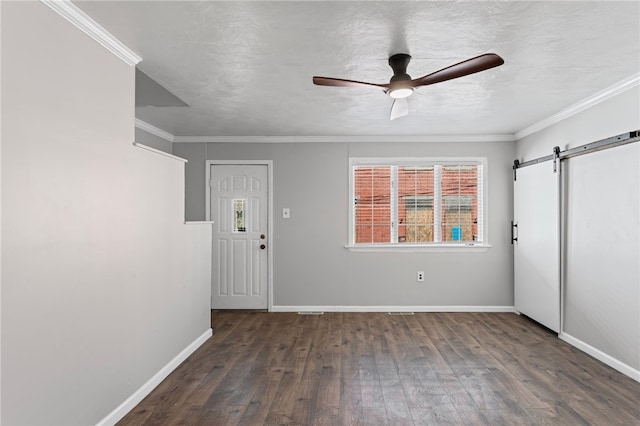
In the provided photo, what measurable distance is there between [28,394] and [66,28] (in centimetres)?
176

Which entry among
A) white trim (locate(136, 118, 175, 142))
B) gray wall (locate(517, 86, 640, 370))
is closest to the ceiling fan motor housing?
gray wall (locate(517, 86, 640, 370))

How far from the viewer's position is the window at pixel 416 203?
16.1 ft

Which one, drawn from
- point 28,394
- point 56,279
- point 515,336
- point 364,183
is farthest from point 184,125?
point 515,336

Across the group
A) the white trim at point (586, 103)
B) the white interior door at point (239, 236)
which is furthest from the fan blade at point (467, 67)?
the white interior door at point (239, 236)

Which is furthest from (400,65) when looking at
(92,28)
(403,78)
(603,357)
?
(603,357)

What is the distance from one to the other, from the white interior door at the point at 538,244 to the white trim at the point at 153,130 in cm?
449

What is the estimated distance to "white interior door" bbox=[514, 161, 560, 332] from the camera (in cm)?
380

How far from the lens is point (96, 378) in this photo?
2.06 meters

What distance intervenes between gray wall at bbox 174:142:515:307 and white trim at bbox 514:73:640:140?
0.61 metres

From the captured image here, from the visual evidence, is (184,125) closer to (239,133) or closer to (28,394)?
(239,133)

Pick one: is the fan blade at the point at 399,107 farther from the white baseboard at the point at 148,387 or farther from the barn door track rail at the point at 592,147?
the white baseboard at the point at 148,387

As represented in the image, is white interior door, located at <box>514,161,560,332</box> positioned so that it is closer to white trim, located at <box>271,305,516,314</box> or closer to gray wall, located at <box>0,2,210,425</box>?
white trim, located at <box>271,305,516,314</box>

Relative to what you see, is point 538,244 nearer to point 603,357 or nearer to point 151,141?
point 603,357

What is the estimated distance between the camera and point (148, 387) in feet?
8.56
